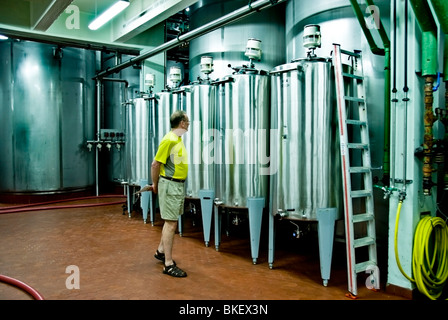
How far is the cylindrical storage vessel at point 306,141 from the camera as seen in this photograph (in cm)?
321

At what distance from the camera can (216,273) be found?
3.43 m

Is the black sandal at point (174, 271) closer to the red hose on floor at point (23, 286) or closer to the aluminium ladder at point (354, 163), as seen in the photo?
the red hose on floor at point (23, 286)

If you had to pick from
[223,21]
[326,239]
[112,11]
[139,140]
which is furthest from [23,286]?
[112,11]

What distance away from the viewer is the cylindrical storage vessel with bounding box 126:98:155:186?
5.62 metres

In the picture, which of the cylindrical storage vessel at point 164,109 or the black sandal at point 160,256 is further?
the cylindrical storage vessel at point 164,109

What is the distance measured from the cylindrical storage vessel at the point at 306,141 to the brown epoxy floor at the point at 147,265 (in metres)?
0.67

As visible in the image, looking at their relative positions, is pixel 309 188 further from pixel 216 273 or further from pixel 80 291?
pixel 80 291

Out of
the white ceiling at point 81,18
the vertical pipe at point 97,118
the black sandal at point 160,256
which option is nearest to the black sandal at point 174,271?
the black sandal at point 160,256

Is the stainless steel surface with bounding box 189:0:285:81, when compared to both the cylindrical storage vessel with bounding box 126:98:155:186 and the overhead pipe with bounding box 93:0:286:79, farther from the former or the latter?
the cylindrical storage vessel with bounding box 126:98:155:186

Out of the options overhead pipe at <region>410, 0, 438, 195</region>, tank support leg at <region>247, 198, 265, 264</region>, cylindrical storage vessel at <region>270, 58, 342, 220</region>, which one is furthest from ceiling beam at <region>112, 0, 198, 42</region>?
overhead pipe at <region>410, 0, 438, 195</region>

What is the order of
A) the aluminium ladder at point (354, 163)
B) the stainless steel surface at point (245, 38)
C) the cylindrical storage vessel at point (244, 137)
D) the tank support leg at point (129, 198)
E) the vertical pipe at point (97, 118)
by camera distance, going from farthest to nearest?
the vertical pipe at point (97, 118)
the tank support leg at point (129, 198)
the stainless steel surface at point (245, 38)
the cylindrical storage vessel at point (244, 137)
the aluminium ladder at point (354, 163)

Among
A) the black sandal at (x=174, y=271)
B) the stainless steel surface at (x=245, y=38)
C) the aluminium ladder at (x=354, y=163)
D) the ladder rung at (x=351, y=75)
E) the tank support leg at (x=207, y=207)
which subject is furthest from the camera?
the stainless steel surface at (x=245, y=38)

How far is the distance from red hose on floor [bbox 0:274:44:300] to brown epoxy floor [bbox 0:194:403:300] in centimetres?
4
